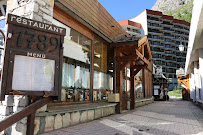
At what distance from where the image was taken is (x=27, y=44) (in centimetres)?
335

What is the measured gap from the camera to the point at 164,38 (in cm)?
6788

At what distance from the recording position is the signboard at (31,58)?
10.3ft

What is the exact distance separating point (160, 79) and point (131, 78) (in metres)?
15.8

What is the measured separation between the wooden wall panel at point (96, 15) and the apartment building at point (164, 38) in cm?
5645

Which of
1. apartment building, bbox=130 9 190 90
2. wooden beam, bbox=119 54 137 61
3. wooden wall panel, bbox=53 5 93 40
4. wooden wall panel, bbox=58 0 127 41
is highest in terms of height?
apartment building, bbox=130 9 190 90

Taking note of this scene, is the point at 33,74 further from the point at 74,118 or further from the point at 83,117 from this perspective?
the point at 83,117

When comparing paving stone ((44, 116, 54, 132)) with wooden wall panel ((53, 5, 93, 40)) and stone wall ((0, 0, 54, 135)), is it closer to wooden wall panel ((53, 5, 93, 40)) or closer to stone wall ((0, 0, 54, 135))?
stone wall ((0, 0, 54, 135))

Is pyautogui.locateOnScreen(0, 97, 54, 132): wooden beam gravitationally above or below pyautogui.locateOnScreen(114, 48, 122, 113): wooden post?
below

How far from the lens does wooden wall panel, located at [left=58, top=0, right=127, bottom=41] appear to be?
247 inches

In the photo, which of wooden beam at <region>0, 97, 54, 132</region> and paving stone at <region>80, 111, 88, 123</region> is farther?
paving stone at <region>80, 111, 88, 123</region>

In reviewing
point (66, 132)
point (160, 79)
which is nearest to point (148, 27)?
point (160, 79)

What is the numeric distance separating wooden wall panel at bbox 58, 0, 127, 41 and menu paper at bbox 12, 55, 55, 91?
8.97ft

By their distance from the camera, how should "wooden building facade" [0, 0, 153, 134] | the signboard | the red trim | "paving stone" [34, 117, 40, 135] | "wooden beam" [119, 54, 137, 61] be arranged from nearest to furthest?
the signboard → "paving stone" [34, 117, 40, 135] → "wooden building facade" [0, 0, 153, 134] → "wooden beam" [119, 54, 137, 61] → the red trim

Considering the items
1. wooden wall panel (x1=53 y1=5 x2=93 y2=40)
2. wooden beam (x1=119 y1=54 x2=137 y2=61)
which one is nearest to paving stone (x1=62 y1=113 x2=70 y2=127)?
wooden wall panel (x1=53 y1=5 x2=93 y2=40)
